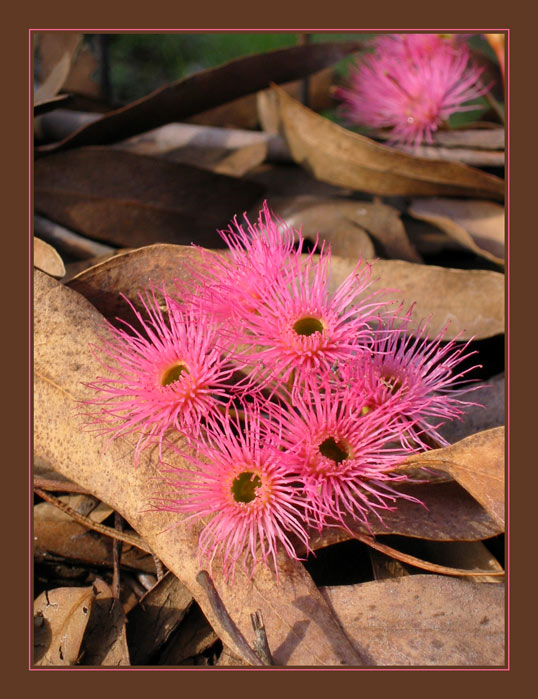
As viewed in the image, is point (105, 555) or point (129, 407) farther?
point (105, 555)

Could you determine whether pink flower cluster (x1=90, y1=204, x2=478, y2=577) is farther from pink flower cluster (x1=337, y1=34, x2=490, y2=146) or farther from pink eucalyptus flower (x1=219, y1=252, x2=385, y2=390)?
pink flower cluster (x1=337, y1=34, x2=490, y2=146)

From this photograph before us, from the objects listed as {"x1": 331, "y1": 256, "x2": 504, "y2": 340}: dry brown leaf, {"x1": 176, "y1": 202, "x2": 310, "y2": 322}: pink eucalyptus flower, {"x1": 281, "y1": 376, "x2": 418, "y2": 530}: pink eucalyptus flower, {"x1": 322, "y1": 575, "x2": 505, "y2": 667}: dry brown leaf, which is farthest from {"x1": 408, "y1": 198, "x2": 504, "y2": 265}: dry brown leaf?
{"x1": 322, "y1": 575, "x2": 505, "y2": 667}: dry brown leaf

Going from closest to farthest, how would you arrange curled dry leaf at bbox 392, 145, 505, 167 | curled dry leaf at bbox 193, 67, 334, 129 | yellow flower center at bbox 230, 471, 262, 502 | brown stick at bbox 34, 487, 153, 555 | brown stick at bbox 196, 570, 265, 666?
1. brown stick at bbox 196, 570, 265, 666
2. yellow flower center at bbox 230, 471, 262, 502
3. brown stick at bbox 34, 487, 153, 555
4. curled dry leaf at bbox 392, 145, 505, 167
5. curled dry leaf at bbox 193, 67, 334, 129

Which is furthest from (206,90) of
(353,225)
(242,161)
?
(353,225)

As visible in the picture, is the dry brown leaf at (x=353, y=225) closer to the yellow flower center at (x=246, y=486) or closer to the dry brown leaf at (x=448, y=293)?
the dry brown leaf at (x=448, y=293)
